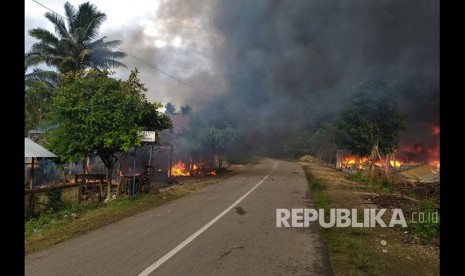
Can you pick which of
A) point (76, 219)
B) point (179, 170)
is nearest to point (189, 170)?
point (179, 170)

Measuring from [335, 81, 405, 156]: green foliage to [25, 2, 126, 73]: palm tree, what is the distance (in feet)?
62.5

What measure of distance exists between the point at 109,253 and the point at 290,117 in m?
34.6

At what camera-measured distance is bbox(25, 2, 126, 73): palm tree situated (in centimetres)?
2744

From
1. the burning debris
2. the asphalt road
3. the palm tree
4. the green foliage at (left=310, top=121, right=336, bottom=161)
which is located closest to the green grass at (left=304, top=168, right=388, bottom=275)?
the asphalt road

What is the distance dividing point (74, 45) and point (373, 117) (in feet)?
75.1

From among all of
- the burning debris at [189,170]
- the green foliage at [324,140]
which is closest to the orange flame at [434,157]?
the green foliage at [324,140]

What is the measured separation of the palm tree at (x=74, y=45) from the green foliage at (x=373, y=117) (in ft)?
62.5

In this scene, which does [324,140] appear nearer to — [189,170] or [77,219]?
[189,170]

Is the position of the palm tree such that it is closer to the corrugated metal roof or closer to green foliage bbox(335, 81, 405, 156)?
the corrugated metal roof

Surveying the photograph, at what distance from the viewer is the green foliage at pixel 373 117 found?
23.3 meters

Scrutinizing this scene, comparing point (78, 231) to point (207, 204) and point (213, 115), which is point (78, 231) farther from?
point (213, 115)

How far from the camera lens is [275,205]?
1262 centimetres

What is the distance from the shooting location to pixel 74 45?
27797 millimetres

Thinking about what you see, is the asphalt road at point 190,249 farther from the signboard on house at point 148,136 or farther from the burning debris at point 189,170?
the burning debris at point 189,170
